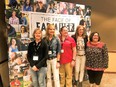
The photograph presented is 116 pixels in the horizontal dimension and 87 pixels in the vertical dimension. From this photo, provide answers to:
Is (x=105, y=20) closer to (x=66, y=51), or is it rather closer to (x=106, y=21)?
(x=106, y=21)

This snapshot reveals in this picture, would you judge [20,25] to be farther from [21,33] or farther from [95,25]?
[95,25]

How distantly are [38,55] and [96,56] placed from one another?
1.13m

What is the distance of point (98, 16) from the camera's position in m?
6.12

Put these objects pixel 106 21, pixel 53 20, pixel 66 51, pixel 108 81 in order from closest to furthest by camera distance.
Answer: pixel 66 51
pixel 53 20
pixel 108 81
pixel 106 21

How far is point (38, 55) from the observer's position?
3.70 meters

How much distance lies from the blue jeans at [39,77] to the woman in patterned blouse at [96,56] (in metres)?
0.94

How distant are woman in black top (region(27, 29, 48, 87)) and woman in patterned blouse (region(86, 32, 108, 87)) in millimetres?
923

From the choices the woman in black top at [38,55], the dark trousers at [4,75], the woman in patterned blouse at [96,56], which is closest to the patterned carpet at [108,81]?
the woman in patterned blouse at [96,56]

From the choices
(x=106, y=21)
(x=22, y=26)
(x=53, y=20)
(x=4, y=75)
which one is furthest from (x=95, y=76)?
(x=106, y=21)

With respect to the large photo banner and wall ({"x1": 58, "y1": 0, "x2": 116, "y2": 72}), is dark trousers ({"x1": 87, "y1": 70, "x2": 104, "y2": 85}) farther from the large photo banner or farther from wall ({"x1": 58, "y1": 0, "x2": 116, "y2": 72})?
wall ({"x1": 58, "y1": 0, "x2": 116, "y2": 72})

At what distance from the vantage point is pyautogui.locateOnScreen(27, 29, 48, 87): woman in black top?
3.68 metres

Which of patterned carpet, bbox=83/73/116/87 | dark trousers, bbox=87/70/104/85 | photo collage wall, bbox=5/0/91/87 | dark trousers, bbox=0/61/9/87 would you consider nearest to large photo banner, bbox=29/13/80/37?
photo collage wall, bbox=5/0/91/87

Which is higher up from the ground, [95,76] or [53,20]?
[53,20]

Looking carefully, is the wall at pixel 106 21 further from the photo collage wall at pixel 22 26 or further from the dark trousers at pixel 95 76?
the dark trousers at pixel 95 76
